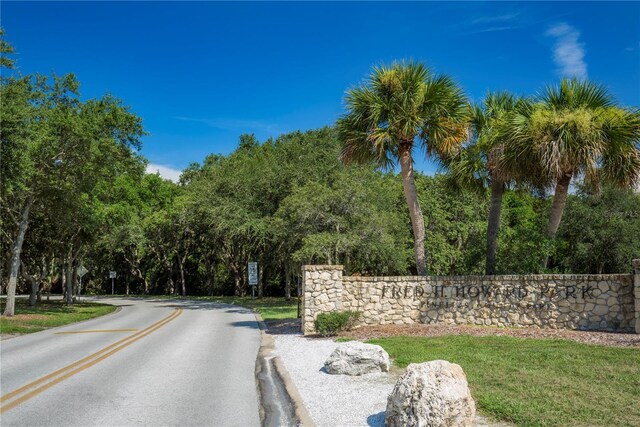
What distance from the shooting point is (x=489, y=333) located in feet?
Result: 46.9

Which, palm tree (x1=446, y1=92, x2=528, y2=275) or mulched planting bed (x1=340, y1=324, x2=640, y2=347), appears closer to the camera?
mulched planting bed (x1=340, y1=324, x2=640, y2=347)

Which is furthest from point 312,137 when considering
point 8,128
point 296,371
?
point 296,371

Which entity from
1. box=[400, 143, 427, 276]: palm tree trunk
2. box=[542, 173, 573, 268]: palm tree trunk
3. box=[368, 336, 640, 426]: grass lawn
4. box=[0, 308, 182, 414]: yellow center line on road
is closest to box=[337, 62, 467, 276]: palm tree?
box=[400, 143, 427, 276]: palm tree trunk

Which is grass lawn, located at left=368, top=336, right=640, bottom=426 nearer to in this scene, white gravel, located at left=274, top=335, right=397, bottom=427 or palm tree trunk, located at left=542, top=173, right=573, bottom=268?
white gravel, located at left=274, top=335, right=397, bottom=427

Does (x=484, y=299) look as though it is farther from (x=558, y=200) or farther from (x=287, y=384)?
(x=287, y=384)

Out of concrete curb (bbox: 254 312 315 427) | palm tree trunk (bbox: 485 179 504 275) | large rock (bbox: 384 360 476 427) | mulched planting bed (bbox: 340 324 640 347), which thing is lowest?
concrete curb (bbox: 254 312 315 427)

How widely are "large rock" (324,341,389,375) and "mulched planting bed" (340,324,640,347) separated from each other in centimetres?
483

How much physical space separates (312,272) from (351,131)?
4.88 meters

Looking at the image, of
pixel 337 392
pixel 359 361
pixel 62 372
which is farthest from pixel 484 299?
pixel 62 372

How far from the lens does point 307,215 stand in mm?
26453

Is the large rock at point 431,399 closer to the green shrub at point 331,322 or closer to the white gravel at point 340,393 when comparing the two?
the white gravel at point 340,393

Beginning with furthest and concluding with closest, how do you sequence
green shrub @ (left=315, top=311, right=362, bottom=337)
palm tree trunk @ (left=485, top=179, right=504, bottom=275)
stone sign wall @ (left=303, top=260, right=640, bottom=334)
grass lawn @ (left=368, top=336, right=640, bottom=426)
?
palm tree trunk @ (left=485, top=179, right=504, bottom=275) < green shrub @ (left=315, top=311, right=362, bottom=337) < stone sign wall @ (left=303, top=260, right=640, bottom=334) < grass lawn @ (left=368, top=336, right=640, bottom=426)

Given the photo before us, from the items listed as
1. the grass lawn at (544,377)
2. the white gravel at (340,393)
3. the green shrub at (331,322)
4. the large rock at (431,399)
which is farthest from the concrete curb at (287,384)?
the grass lawn at (544,377)

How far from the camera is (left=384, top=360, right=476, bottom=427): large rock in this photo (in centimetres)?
577
